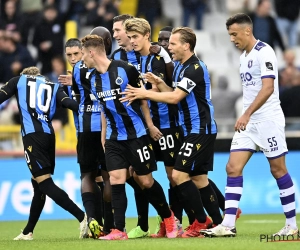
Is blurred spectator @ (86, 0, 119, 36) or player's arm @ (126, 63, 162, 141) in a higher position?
blurred spectator @ (86, 0, 119, 36)

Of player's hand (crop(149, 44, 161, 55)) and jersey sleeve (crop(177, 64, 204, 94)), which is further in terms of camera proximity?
→ player's hand (crop(149, 44, 161, 55))

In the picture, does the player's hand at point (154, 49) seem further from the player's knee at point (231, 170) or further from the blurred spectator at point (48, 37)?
the blurred spectator at point (48, 37)

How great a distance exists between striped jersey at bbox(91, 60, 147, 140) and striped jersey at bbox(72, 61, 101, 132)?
0.58 meters

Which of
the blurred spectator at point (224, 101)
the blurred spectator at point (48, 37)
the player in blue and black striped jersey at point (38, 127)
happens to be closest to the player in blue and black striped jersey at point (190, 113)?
the player in blue and black striped jersey at point (38, 127)

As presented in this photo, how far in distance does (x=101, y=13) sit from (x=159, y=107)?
9.46 meters

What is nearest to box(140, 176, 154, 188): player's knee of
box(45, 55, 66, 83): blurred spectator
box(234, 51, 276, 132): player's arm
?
box(234, 51, 276, 132): player's arm


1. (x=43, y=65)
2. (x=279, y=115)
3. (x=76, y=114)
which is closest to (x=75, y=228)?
(x=76, y=114)

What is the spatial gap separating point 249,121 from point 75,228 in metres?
3.84

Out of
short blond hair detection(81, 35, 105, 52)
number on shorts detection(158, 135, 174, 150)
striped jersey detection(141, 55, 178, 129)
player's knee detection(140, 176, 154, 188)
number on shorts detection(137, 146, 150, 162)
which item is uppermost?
short blond hair detection(81, 35, 105, 52)

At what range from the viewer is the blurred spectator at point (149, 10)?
19938mm

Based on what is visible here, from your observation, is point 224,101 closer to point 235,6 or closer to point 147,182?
point 235,6

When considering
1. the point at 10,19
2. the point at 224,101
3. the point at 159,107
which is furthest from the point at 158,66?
the point at 10,19

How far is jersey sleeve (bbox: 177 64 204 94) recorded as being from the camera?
29.7 feet

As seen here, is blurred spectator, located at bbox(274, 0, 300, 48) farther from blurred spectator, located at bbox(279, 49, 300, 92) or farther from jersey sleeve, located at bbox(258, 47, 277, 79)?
jersey sleeve, located at bbox(258, 47, 277, 79)
